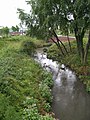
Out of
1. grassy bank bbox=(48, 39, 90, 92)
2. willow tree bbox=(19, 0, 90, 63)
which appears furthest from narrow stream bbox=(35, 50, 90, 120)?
willow tree bbox=(19, 0, 90, 63)

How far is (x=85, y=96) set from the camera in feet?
60.9

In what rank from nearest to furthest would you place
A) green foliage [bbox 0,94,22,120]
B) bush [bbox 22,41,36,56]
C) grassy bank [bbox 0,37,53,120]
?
green foliage [bbox 0,94,22,120] < grassy bank [bbox 0,37,53,120] < bush [bbox 22,41,36,56]

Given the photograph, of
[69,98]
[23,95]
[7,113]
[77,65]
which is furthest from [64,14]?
[7,113]

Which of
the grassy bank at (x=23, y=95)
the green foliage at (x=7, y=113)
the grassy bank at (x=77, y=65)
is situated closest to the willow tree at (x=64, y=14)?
the grassy bank at (x=77, y=65)

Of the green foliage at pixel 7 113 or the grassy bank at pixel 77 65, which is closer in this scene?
the green foliage at pixel 7 113

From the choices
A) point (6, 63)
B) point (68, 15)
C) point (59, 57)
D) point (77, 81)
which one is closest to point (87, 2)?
point (68, 15)

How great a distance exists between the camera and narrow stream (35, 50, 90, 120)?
604 inches

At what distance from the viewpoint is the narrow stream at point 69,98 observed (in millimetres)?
15344

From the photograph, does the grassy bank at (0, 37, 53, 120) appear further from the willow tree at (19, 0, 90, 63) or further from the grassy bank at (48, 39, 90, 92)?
the willow tree at (19, 0, 90, 63)

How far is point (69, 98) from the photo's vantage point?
1833cm

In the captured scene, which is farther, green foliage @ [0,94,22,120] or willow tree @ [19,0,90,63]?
willow tree @ [19,0,90,63]

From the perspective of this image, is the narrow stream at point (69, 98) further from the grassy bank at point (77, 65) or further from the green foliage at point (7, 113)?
the green foliage at point (7, 113)

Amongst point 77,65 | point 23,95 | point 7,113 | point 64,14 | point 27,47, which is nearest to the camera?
point 7,113

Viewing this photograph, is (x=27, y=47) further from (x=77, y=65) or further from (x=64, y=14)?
(x=64, y=14)
